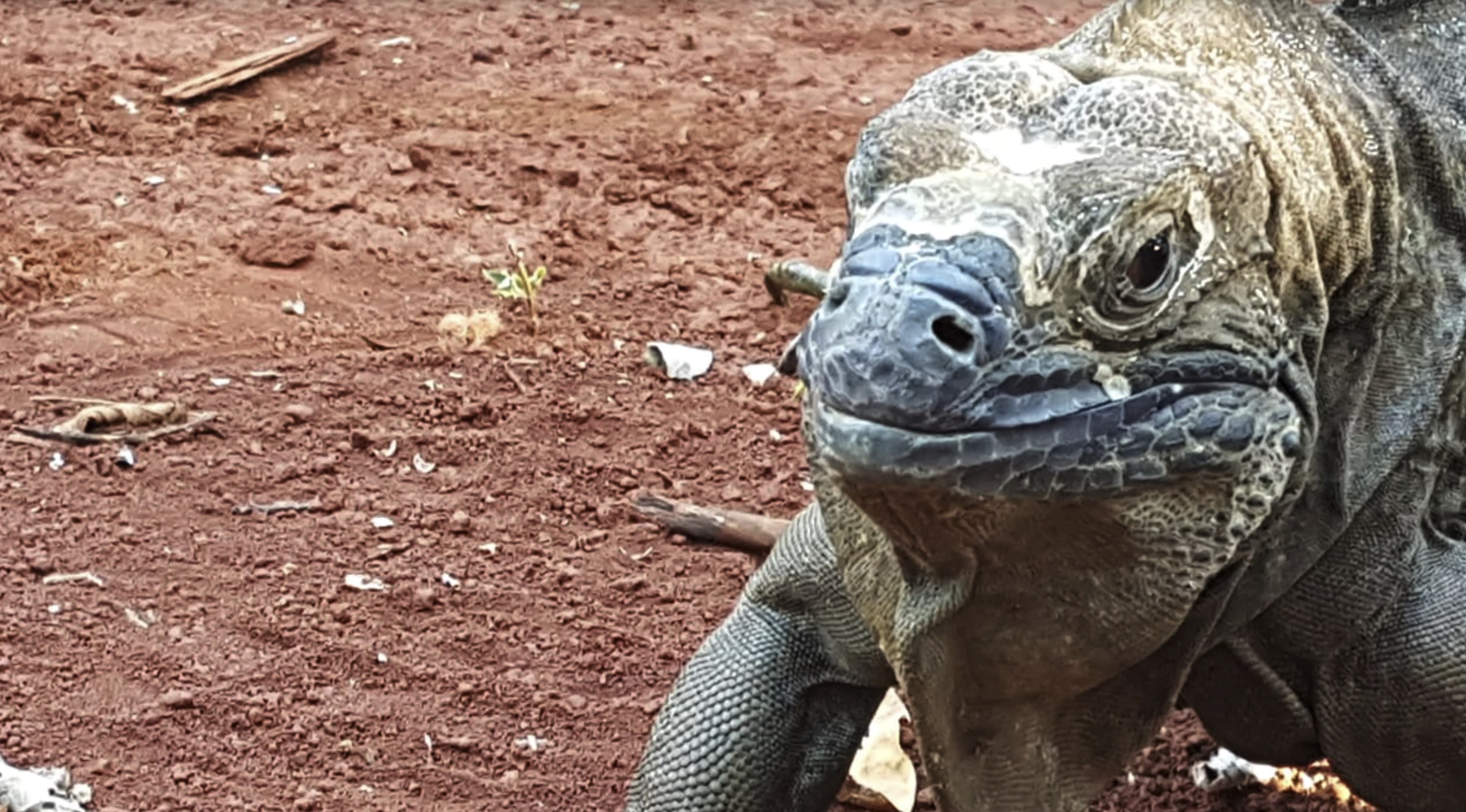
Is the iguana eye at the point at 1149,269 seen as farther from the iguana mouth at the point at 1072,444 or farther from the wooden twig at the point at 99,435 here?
the wooden twig at the point at 99,435

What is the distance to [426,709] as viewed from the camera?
5.25 metres

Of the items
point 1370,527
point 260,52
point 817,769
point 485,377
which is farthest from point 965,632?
point 260,52

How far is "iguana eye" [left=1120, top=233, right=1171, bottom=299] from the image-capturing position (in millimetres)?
2924

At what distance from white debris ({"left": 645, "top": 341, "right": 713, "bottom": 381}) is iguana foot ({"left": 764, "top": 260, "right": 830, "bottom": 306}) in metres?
0.30

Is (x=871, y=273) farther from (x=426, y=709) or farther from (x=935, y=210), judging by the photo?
(x=426, y=709)

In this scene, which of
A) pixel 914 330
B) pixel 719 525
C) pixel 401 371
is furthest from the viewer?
pixel 401 371

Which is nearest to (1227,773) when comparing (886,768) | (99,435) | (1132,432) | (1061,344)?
(886,768)

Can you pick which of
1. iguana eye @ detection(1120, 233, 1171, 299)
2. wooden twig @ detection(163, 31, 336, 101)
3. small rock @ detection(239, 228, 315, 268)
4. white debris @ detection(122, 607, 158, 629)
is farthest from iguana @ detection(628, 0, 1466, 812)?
wooden twig @ detection(163, 31, 336, 101)

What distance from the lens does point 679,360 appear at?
23.4 feet

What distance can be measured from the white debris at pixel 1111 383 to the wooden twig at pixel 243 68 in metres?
6.83

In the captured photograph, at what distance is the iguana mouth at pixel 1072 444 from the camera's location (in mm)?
A: 2748

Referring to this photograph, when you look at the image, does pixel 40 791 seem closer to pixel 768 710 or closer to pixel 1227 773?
pixel 768 710

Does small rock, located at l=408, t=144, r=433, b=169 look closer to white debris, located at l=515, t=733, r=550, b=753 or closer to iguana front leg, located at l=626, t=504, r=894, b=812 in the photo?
white debris, located at l=515, t=733, r=550, b=753

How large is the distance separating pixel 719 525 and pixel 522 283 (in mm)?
1698
